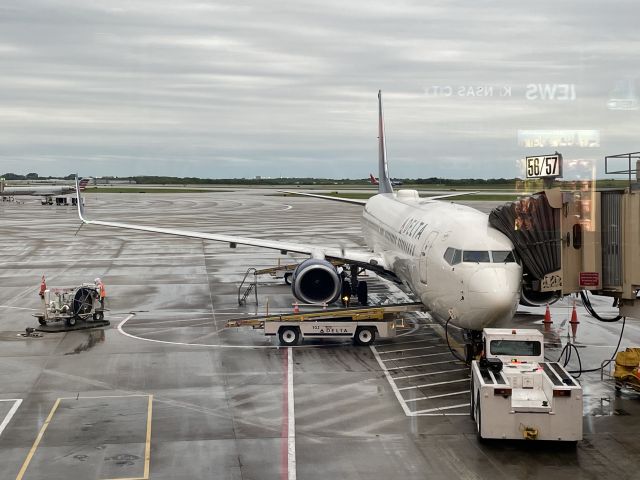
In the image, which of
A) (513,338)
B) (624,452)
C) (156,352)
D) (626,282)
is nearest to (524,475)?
(624,452)

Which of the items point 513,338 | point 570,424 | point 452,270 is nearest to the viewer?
point 570,424

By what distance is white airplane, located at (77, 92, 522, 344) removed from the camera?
23.3 metres

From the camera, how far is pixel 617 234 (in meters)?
22.6

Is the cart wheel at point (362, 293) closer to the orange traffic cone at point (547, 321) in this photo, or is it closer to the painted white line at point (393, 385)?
the orange traffic cone at point (547, 321)

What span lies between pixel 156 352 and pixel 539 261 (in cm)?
1322

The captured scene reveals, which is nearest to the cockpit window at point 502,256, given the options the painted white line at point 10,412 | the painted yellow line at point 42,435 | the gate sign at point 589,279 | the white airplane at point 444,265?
the white airplane at point 444,265

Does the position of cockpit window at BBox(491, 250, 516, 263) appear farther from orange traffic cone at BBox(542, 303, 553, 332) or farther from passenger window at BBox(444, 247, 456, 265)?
orange traffic cone at BBox(542, 303, 553, 332)

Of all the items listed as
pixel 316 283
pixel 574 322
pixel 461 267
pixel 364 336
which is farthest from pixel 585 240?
pixel 316 283

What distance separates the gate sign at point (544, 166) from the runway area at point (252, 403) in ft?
20.5

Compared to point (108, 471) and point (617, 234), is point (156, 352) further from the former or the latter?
point (617, 234)

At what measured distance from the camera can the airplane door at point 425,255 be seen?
26891 millimetres

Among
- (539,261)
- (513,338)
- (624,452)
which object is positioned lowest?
(624,452)

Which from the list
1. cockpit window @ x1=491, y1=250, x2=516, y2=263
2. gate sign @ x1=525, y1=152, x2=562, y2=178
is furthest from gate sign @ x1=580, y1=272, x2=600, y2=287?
gate sign @ x1=525, y1=152, x2=562, y2=178

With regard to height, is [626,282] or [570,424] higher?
[626,282]
